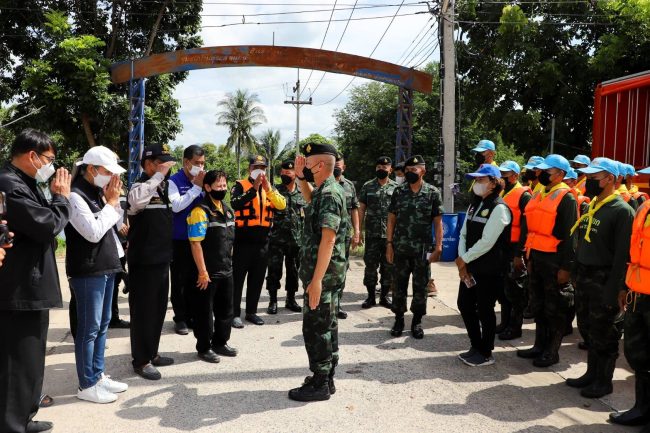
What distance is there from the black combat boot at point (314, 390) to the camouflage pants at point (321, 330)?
0.26 ft

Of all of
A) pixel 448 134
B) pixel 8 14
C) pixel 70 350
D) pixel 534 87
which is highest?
pixel 8 14

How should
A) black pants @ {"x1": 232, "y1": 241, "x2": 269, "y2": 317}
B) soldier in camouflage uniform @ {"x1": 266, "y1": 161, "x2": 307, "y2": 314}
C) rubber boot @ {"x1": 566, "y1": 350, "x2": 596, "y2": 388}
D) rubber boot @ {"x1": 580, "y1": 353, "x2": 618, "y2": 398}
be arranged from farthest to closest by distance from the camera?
soldier in camouflage uniform @ {"x1": 266, "y1": 161, "x2": 307, "y2": 314} → black pants @ {"x1": 232, "y1": 241, "x2": 269, "y2": 317} → rubber boot @ {"x1": 566, "y1": 350, "x2": 596, "y2": 388} → rubber boot @ {"x1": 580, "y1": 353, "x2": 618, "y2": 398}

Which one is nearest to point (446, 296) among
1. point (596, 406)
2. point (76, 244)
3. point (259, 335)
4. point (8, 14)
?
point (259, 335)

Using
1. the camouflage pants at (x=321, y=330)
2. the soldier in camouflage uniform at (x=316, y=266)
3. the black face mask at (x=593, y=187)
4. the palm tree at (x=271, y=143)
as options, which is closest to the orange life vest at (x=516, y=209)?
the black face mask at (x=593, y=187)

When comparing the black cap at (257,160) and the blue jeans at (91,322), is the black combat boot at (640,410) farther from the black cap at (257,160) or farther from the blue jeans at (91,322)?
the black cap at (257,160)

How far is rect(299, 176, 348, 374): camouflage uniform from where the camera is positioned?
146 inches

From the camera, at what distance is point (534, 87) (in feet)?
47.4

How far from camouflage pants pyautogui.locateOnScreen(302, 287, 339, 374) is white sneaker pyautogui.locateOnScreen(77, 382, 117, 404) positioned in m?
1.50

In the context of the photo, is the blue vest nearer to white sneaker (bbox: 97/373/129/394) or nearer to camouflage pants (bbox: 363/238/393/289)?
white sneaker (bbox: 97/373/129/394)

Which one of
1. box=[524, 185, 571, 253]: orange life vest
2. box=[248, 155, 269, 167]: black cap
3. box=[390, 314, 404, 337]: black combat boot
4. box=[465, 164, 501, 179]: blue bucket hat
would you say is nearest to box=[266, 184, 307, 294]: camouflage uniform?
box=[248, 155, 269, 167]: black cap

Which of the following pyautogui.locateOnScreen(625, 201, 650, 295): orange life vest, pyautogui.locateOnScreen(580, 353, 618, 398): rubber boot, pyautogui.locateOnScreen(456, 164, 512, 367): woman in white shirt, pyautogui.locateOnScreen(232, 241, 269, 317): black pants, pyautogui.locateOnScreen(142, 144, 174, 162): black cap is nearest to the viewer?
pyautogui.locateOnScreen(625, 201, 650, 295): orange life vest

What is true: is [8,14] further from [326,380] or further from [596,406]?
[596,406]

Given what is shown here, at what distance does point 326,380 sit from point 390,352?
50.1 inches

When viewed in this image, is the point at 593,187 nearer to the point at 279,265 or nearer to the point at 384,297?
the point at 384,297
